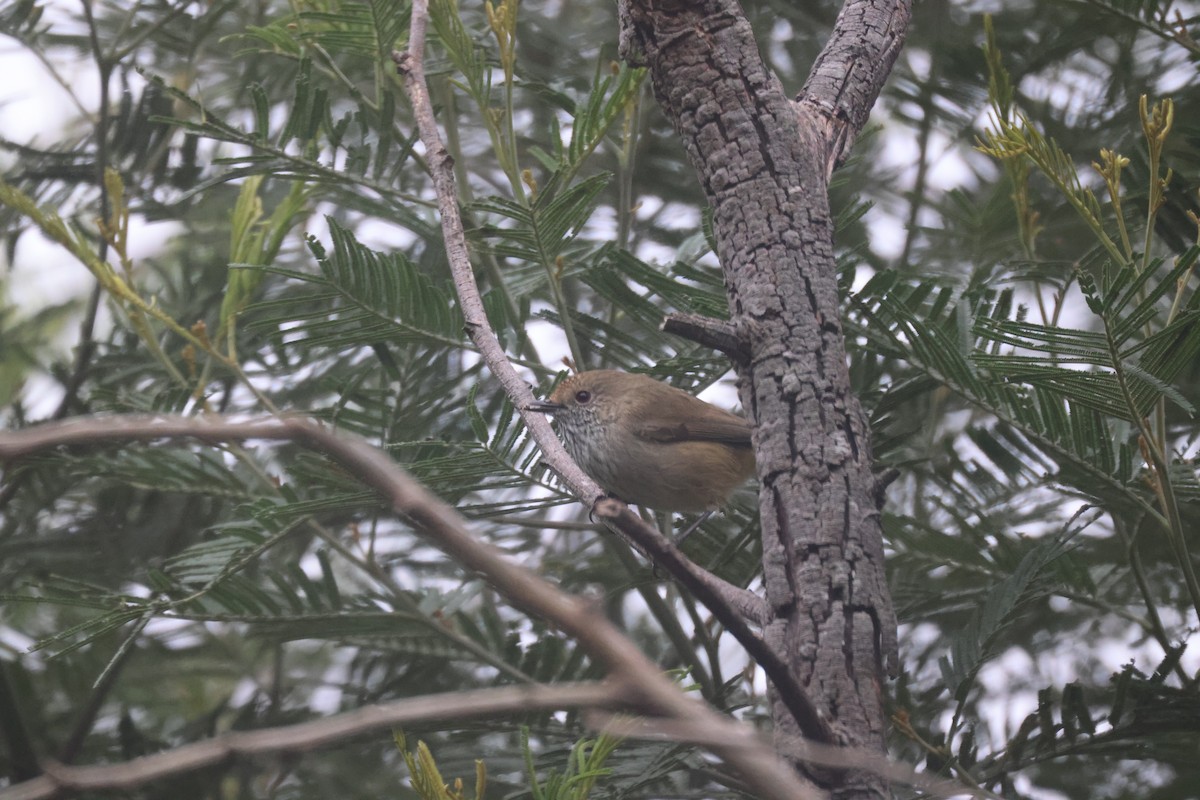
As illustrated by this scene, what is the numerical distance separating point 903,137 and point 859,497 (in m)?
3.36

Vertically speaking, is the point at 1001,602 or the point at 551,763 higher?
the point at 1001,602

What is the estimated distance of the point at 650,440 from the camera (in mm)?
3738

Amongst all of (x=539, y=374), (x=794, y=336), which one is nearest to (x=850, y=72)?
(x=794, y=336)

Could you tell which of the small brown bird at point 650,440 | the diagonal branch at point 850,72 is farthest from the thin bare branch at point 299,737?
the small brown bird at point 650,440

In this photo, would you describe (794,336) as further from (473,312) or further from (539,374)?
(539,374)

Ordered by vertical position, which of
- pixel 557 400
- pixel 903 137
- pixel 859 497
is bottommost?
pixel 859 497

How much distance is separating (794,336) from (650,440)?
6.44 feet

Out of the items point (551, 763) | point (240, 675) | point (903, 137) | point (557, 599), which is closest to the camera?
point (557, 599)

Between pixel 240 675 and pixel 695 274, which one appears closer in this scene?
pixel 695 274

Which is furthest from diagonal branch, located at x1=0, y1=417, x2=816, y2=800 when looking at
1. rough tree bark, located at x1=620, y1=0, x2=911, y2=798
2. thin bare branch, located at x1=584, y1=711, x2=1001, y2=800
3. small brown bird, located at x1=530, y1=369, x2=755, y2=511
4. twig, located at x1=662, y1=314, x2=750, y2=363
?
small brown bird, located at x1=530, y1=369, x2=755, y2=511

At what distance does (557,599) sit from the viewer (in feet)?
2.48

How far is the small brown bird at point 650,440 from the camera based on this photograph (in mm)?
3584

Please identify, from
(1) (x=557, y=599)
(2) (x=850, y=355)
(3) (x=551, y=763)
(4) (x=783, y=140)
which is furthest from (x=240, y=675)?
(1) (x=557, y=599)

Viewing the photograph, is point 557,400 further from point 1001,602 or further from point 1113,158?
point 1113,158
